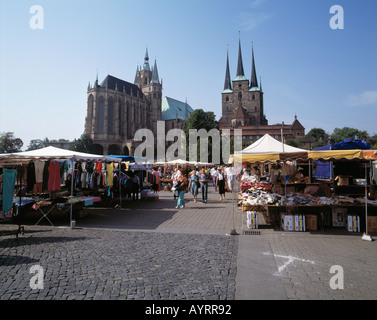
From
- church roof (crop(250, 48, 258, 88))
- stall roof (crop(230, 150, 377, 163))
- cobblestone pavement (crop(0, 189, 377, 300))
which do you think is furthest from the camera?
church roof (crop(250, 48, 258, 88))

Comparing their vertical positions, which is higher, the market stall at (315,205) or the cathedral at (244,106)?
the cathedral at (244,106)

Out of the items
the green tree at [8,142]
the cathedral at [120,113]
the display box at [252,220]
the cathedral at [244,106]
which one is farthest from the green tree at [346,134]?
the green tree at [8,142]

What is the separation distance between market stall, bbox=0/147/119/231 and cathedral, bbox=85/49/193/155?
55636 millimetres

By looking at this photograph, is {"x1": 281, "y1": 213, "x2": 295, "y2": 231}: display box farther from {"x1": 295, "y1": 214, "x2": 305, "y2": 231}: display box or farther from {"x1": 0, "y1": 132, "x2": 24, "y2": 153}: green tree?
{"x1": 0, "y1": 132, "x2": 24, "y2": 153}: green tree

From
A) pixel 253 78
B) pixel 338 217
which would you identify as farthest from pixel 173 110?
pixel 338 217

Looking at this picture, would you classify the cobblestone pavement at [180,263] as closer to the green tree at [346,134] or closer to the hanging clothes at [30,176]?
the hanging clothes at [30,176]

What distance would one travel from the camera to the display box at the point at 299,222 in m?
7.41

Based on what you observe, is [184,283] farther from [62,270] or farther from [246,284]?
[62,270]

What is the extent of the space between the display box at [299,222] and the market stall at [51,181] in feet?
22.2

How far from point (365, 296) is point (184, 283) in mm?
2448

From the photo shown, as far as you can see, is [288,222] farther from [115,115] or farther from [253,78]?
[253,78]

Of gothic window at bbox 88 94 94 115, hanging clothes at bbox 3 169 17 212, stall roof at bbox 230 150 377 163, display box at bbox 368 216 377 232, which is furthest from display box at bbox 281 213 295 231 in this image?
gothic window at bbox 88 94 94 115

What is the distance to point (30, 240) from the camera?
253 inches

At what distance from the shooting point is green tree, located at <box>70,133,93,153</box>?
61.7 meters
